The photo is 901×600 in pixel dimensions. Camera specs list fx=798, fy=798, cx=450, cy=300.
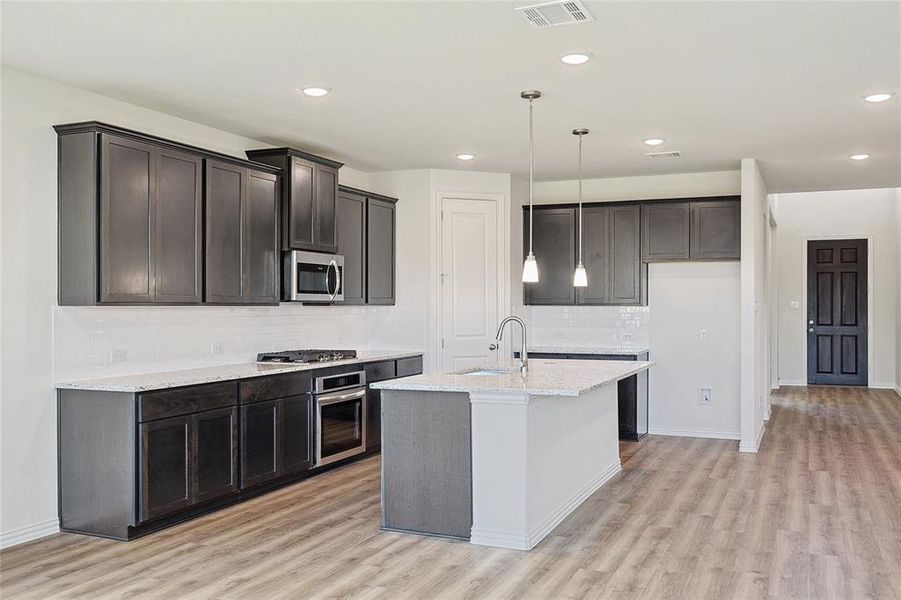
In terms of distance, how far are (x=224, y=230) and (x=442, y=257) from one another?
2.72 meters

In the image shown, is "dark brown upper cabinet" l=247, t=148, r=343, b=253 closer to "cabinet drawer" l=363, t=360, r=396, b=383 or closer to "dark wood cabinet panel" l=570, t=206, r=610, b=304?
"cabinet drawer" l=363, t=360, r=396, b=383

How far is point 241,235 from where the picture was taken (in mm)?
5512

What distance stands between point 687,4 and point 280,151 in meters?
3.40

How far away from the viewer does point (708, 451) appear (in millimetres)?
7062

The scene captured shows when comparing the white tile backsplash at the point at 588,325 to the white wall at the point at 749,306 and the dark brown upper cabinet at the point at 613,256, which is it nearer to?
→ the dark brown upper cabinet at the point at 613,256

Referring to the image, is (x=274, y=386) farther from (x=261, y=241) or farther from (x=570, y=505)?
(x=570, y=505)

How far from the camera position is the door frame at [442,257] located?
7602 mm

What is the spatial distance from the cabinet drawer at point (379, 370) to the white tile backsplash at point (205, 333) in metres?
0.68

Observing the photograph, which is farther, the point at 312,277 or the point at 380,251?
the point at 380,251

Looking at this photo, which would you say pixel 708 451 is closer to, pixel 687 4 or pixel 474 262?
pixel 474 262

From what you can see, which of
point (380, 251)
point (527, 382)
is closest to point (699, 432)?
point (380, 251)

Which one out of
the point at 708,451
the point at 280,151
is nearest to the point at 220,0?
the point at 280,151

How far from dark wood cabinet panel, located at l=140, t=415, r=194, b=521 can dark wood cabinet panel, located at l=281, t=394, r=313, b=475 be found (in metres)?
0.92

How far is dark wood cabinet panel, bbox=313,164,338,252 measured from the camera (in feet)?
20.5
